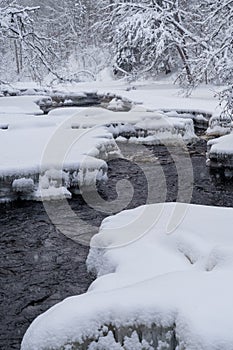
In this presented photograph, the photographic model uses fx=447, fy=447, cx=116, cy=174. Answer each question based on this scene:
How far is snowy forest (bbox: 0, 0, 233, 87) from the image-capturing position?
34.6ft

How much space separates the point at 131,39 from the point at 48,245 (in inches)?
775

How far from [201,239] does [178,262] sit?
53 cm

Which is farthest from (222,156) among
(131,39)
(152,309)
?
(131,39)

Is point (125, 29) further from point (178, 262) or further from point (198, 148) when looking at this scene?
point (178, 262)

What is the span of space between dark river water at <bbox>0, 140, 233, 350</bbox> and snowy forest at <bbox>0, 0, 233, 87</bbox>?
2.70m

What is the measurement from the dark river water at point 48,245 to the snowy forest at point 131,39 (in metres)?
2.70

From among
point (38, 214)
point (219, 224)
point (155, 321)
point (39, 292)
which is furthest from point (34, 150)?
point (155, 321)

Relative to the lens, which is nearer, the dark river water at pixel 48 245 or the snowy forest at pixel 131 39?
the dark river water at pixel 48 245

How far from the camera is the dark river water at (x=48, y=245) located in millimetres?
5043

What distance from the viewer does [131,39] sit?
79.8ft

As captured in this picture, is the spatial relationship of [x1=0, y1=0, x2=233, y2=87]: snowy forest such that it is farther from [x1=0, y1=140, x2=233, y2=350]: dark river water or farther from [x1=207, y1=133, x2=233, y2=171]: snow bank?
[x1=0, y1=140, x2=233, y2=350]: dark river water

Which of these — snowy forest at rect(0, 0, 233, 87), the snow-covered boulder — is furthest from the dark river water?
snowy forest at rect(0, 0, 233, 87)

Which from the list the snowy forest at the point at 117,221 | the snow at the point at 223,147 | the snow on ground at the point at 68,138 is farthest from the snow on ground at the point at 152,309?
the snow at the point at 223,147

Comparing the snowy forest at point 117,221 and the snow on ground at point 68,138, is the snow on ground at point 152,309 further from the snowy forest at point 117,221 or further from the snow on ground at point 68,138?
the snow on ground at point 68,138
